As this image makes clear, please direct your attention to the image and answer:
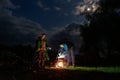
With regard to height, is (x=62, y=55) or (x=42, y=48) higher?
(x=42, y=48)

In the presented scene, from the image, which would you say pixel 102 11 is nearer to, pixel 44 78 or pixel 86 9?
pixel 86 9

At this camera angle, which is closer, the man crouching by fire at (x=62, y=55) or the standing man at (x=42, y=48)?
the standing man at (x=42, y=48)

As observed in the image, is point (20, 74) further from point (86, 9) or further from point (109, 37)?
point (86, 9)

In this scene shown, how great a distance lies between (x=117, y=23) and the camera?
3241 cm

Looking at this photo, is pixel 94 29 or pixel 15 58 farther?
pixel 94 29

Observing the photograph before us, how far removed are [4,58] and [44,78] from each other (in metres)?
8.35

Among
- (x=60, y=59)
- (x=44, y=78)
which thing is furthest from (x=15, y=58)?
(x=44, y=78)

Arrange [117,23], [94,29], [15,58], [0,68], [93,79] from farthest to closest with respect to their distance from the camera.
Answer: [94,29] → [117,23] → [15,58] → [0,68] → [93,79]

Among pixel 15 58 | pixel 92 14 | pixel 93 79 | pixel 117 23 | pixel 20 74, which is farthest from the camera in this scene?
pixel 92 14

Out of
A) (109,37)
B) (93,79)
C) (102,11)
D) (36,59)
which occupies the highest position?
(102,11)

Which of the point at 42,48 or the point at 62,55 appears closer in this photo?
the point at 42,48

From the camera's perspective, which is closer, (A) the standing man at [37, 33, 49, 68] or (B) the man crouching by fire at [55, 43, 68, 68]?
(A) the standing man at [37, 33, 49, 68]

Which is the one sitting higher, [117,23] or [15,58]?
[117,23]

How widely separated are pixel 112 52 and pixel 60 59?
38.2 feet
